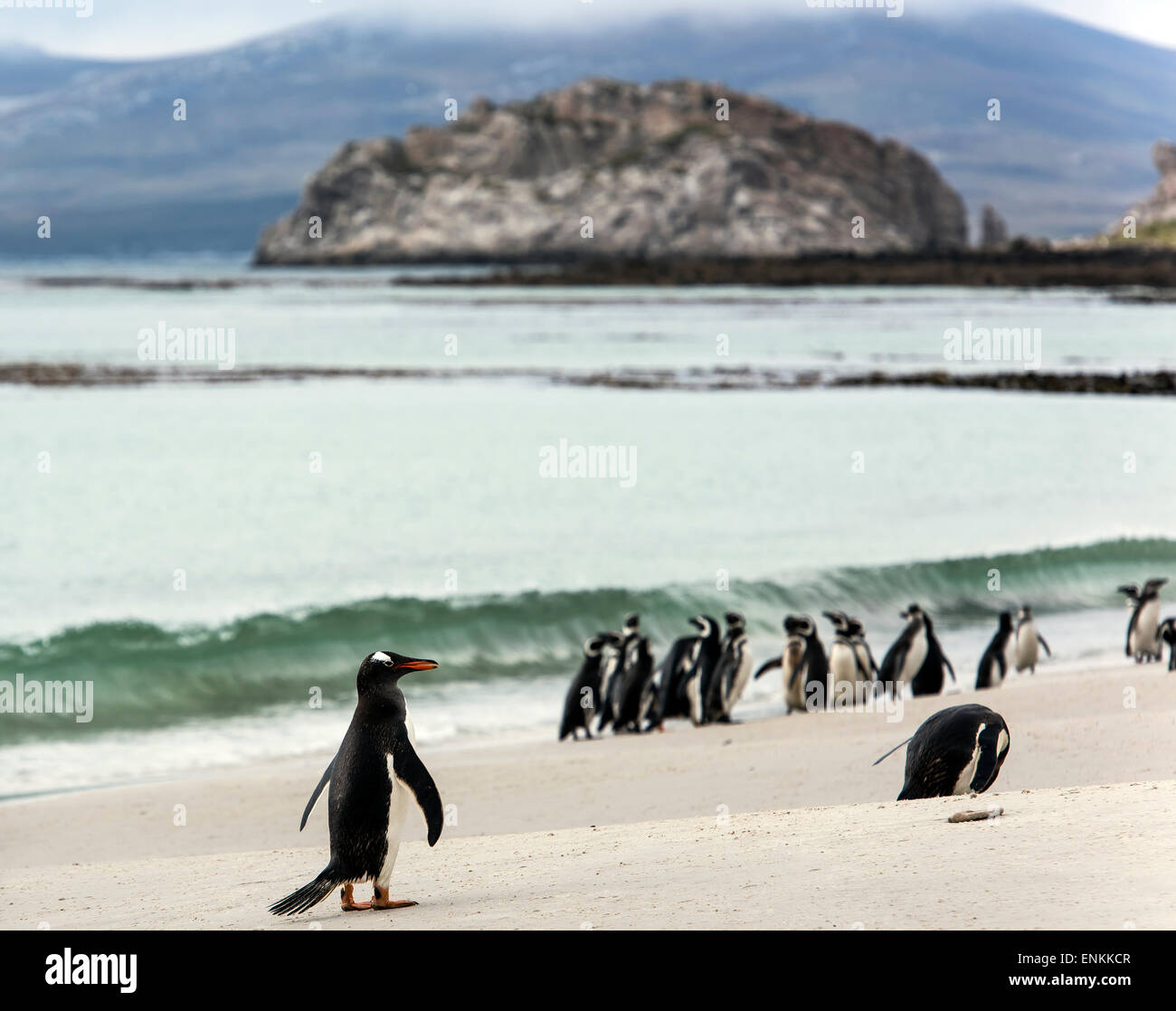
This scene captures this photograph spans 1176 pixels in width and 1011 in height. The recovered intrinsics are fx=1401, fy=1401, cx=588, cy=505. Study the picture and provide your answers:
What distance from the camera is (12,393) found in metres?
25.3

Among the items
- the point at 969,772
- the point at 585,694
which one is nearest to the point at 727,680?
the point at 585,694

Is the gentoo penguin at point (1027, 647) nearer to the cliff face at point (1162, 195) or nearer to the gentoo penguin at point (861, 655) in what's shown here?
the gentoo penguin at point (861, 655)

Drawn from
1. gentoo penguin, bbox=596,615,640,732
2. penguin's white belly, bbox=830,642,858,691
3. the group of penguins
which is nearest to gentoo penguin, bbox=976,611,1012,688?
the group of penguins

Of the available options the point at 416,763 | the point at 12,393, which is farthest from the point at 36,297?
the point at 416,763

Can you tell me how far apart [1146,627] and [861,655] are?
93.7 inches

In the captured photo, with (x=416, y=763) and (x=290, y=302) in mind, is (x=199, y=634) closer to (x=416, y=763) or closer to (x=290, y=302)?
(x=416, y=763)

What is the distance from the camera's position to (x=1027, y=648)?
970 centimetres

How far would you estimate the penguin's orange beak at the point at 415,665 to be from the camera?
12.0ft

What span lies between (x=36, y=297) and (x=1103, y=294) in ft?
172

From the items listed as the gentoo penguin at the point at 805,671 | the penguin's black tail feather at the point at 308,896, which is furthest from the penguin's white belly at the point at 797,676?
the penguin's black tail feather at the point at 308,896

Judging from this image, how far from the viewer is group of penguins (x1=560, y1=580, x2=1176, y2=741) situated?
8.59m

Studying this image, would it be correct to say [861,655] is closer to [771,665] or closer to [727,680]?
[771,665]

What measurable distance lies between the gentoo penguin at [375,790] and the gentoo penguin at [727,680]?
4747 millimetres

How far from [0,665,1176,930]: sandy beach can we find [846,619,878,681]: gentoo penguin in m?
1.24
